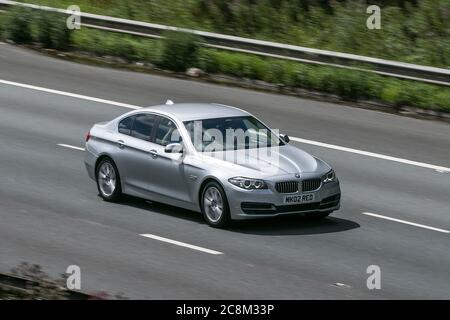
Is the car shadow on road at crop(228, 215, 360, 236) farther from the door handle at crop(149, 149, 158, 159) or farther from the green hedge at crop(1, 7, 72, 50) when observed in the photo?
the green hedge at crop(1, 7, 72, 50)

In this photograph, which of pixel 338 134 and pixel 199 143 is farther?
pixel 338 134

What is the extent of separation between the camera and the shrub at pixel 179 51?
86.6ft

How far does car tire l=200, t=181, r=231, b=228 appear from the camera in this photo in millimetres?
15906

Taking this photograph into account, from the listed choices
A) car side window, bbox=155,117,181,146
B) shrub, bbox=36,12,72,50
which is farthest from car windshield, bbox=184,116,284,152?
shrub, bbox=36,12,72,50

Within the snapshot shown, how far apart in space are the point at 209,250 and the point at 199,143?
223cm

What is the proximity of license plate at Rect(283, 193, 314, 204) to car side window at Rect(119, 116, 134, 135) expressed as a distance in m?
3.13

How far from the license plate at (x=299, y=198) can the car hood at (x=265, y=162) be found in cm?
33

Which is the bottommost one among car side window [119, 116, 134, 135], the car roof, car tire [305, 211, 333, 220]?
car tire [305, 211, 333, 220]

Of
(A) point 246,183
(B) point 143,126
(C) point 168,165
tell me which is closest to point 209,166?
(A) point 246,183

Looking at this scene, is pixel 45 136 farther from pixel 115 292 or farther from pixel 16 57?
pixel 115 292

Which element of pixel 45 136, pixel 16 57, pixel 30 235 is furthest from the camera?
pixel 16 57

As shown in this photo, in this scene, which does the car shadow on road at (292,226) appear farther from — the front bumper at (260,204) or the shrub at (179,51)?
the shrub at (179,51)

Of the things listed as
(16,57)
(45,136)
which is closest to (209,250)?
(45,136)
